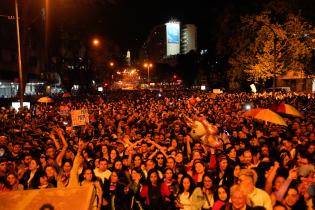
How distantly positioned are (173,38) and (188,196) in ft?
609

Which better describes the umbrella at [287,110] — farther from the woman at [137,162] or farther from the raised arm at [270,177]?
the woman at [137,162]

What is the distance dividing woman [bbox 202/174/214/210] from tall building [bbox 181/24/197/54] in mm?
187477

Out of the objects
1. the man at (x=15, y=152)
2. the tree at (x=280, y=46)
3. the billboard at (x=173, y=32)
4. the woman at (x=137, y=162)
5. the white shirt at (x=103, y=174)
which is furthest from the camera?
the billboard at (x=173, y=32)

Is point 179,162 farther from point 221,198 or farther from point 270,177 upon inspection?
point 221,198

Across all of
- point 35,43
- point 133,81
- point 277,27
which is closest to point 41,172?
point 277,27

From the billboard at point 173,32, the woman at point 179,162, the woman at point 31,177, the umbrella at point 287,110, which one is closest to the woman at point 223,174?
the woman at point 179,162

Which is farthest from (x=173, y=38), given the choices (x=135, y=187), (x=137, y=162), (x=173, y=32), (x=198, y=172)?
(x=135, y=187)

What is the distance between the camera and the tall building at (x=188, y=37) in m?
192

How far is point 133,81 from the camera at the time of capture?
13825cm

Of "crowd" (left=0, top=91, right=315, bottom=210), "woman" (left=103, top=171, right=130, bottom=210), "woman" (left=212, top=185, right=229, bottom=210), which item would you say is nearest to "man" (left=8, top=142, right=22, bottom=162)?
"crowd" (left=0, top=91, right=315, bottom=210)

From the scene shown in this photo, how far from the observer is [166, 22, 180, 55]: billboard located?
186 meters

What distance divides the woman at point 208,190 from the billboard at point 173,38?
179m

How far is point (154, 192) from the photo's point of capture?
6492 millimetres

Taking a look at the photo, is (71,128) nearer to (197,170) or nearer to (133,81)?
(197,170)
